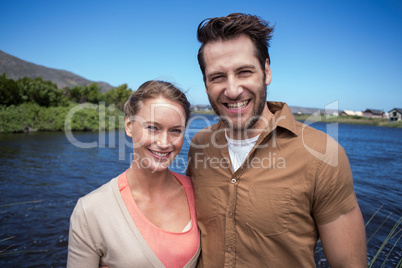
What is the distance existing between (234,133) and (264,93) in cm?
47

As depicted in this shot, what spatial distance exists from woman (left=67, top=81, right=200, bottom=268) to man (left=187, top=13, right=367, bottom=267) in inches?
8.8

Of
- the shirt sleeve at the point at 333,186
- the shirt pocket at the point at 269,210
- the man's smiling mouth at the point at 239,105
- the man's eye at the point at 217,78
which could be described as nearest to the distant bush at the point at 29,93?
the man's eye at the point at 217,78

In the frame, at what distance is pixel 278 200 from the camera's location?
2145mm

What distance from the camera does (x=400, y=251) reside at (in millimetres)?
6949

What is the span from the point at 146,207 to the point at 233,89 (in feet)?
4.23

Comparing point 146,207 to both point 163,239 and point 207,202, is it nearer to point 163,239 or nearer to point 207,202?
point 163,239

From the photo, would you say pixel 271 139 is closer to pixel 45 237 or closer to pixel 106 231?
pixel 106 231

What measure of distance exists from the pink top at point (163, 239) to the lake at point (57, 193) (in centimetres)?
264

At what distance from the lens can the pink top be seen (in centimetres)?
213

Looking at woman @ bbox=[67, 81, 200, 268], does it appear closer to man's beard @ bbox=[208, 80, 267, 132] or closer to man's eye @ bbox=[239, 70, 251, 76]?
man's beard @ bbox=[208, 80, 267, 132]

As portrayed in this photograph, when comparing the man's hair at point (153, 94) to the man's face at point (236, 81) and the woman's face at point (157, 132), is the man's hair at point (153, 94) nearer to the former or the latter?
the woman's face at point (157, 132)

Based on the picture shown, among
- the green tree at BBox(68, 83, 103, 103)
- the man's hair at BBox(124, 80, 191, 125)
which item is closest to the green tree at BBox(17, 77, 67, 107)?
the green tree at BBox(68, 83, 103, 103)

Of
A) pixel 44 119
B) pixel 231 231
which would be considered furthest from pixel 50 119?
pixel 231 231

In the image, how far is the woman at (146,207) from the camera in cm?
204
